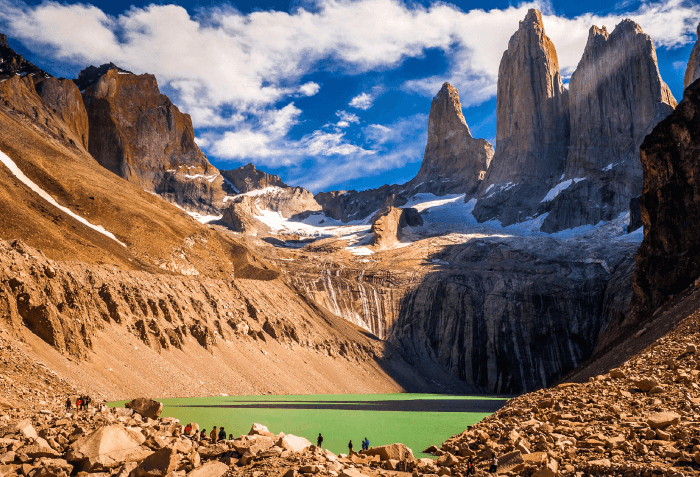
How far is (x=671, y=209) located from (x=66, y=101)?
119006mm

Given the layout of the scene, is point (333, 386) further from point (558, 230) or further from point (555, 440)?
point (558, 230)

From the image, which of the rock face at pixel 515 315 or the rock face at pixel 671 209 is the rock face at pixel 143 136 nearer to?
Answer: the rock face at pixel 515 315

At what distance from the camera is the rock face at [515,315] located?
291 feet

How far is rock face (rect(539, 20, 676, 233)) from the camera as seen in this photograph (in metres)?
144

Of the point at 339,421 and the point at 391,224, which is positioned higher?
the point at 391,224

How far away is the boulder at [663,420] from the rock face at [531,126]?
154538mm

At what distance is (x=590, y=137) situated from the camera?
15600cm

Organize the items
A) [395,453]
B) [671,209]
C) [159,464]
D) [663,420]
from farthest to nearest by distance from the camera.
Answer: [671,209], [395,453], [663,420], [159,464]

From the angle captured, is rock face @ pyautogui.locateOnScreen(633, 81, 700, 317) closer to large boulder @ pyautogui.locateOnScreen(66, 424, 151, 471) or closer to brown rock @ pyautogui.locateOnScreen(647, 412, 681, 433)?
brown rock @ pyautogui.locateOnScreen(647, 412, 681, 433)

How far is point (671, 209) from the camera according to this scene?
49781 millimetres

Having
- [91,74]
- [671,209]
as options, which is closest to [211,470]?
[671,209]

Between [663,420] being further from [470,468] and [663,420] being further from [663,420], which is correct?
[470,468]

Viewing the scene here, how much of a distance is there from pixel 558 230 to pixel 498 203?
1069 inches

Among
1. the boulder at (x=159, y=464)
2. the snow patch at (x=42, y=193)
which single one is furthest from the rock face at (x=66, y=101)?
the boulder at (x=159, y=464)
